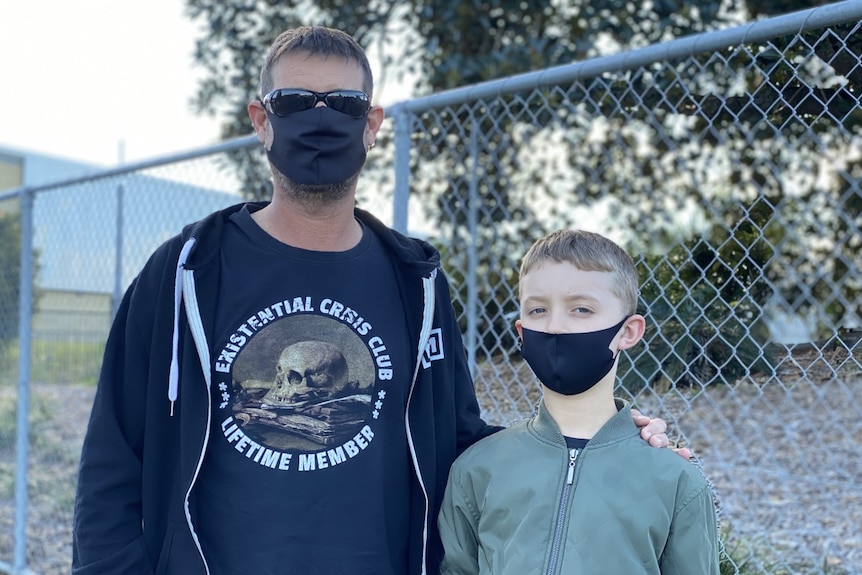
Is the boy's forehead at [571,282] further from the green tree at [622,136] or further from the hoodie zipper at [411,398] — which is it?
the green tree at [622,136]

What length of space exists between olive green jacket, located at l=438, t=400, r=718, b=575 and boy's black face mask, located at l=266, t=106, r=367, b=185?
79cm

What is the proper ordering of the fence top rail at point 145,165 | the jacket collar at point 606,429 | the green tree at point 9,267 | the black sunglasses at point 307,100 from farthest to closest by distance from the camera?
the green tree at point 9,267 → the fence top rail at point 145,165 → the black sunglasses at point 307,100 → the jacket collar at point 606,429

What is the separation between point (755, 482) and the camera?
6.18m

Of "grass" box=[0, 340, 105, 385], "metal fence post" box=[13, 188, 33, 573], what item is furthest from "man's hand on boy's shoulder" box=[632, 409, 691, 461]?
"metal fence post" box=[13, 188, 33, 573]

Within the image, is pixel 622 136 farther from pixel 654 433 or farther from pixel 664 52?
pixel 654 433

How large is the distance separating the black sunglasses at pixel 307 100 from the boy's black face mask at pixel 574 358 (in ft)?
2.42

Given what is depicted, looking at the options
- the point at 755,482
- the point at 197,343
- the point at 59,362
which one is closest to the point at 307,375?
the point at 197,343

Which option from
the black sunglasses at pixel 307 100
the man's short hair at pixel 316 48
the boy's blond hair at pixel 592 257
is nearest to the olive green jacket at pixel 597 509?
the boy's blond hair at pixel 592 257

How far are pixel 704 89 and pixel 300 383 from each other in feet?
8.39

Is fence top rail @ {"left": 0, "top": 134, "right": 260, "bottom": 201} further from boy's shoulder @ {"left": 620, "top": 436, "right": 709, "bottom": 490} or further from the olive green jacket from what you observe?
boy's shoulder @ {"left": 620, "top": 436, "right": 709, "bottom": 490}

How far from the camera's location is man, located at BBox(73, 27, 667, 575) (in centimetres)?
206

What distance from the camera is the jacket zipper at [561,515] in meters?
1.87

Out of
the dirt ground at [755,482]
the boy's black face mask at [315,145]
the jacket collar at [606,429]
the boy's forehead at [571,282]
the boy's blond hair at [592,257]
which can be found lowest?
the dirt ground at [755,482]

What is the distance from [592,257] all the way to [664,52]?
922mm
